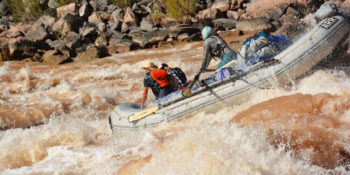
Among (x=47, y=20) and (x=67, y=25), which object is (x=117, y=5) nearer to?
(x=67, y=25)

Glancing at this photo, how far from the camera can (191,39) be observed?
12680mm

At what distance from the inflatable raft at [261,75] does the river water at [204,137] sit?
0.37 feet

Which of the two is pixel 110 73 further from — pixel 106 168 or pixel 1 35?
pixel 1 35

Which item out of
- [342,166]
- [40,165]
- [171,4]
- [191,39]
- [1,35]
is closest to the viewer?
[342,166]

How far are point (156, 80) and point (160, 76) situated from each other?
107 millimetres

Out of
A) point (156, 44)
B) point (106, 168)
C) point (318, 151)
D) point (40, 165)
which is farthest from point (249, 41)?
point (156, 44)

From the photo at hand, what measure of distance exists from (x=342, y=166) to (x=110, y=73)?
767cm

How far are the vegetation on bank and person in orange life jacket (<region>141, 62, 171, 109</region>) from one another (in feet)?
34.2

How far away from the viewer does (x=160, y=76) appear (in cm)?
482

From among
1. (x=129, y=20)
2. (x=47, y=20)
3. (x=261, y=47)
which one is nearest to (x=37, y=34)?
(x=47, y=20)

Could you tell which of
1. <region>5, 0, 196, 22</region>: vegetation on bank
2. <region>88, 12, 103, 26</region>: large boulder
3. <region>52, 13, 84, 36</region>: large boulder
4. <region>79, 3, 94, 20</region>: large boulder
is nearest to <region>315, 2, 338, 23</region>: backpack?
<region>5, 0, 196, 22</region>: vegetation on bank

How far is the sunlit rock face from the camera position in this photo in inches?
105

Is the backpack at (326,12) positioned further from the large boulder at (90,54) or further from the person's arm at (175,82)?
the large boulder at (90,54)

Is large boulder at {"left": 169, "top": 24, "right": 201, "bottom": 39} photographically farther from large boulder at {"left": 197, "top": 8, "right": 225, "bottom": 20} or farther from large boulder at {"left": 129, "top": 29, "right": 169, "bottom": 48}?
large boulder at {"left": 197, "top": 8, "right": 225, "bottom": 20}
